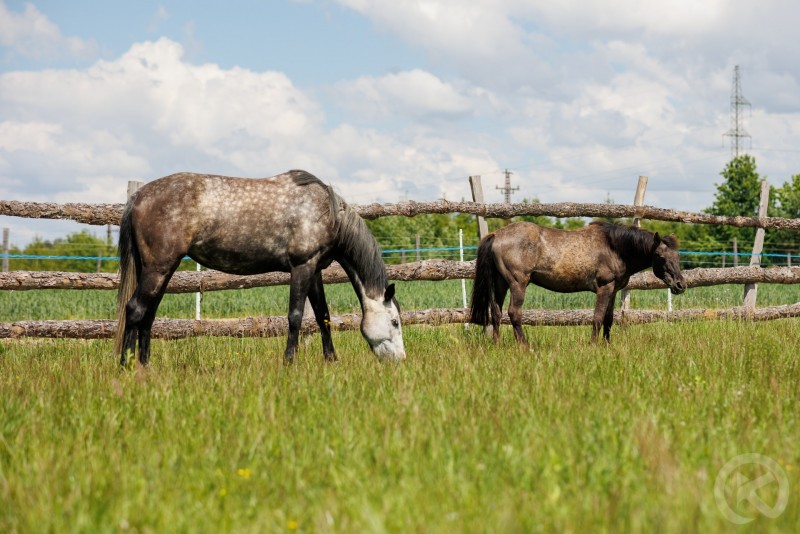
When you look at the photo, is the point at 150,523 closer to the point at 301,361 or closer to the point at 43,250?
the point at 301,361

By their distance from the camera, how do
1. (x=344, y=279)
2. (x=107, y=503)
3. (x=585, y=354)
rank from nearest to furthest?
1. (x=107, y=503)
2. (x=585, y=354)
3. (x=344, y=279)

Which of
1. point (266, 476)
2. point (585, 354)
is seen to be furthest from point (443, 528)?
point (585, 354)

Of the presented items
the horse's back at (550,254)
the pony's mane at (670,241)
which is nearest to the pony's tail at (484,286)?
the horse's back at (550,254)

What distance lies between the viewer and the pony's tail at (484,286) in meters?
8.28

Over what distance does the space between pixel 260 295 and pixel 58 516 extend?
15.4 meters

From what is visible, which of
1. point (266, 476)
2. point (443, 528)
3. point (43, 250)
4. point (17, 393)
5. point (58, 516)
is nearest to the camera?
point (443, 528)

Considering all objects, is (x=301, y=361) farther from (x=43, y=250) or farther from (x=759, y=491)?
(x=43, y=250)

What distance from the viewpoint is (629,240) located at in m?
8.52

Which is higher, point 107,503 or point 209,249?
point 209,249

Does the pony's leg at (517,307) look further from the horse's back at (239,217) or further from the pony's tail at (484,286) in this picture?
the horse's back at (239,217)

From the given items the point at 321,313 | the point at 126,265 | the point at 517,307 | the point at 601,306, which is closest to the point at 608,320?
the point at 601,306

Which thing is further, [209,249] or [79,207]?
[79,207]

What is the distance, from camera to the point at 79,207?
344 inches

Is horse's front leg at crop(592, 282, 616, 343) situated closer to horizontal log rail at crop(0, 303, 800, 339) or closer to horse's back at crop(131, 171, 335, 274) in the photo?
horizontal log rail at crop(0, 303, 800, 339)
